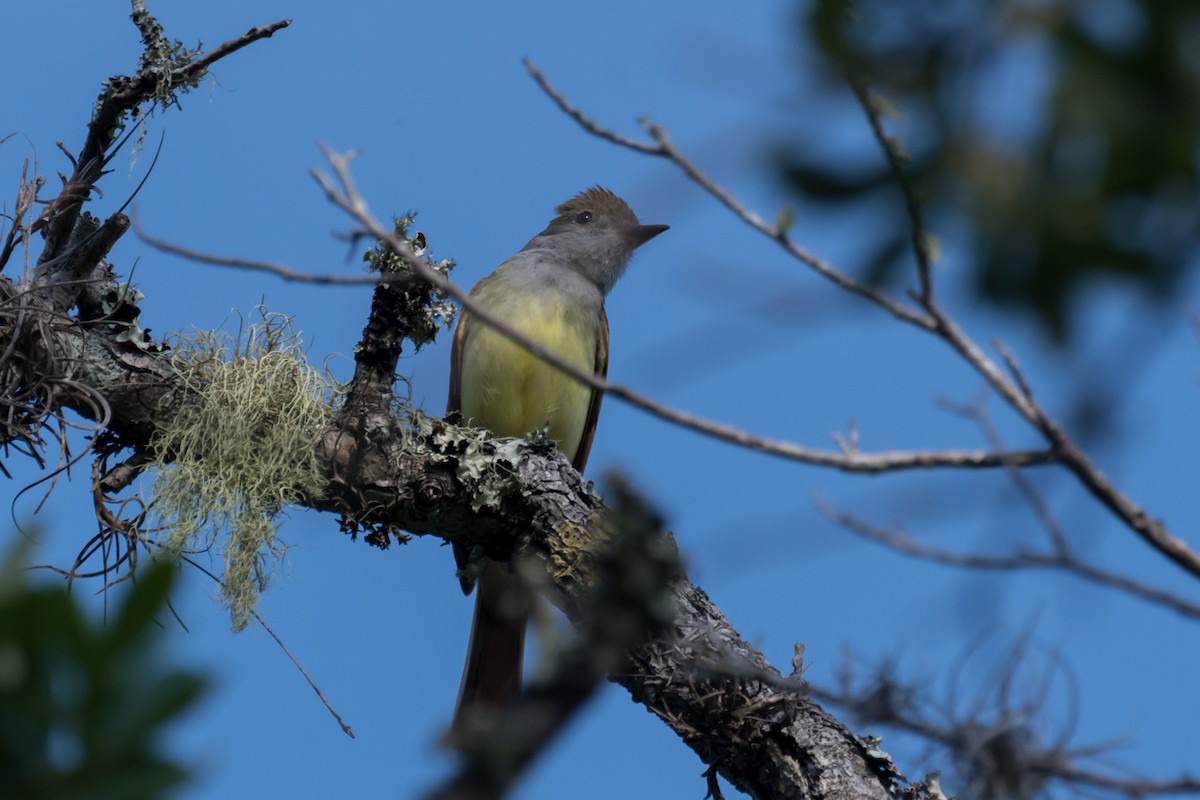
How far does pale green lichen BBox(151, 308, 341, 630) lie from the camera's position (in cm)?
443

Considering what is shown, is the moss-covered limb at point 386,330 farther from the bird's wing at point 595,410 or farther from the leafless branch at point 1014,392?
the leafless branch at point 1014,392

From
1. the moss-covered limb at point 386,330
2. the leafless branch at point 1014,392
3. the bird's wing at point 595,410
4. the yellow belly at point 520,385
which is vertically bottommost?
the leafless branch at point 1014,392

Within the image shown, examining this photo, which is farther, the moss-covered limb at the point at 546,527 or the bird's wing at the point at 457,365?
the bird's wing at the point at 457,365

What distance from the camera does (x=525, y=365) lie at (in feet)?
18.3

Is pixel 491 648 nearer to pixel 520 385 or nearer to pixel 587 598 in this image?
pixel 520 385

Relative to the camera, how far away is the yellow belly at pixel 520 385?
18.3ft

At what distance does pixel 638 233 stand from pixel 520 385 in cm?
172

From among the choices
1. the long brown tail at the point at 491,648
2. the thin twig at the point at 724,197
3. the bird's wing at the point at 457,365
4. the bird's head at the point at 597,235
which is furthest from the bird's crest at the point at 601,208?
the thin twig at the point at 724,197

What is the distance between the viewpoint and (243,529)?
4.48 m

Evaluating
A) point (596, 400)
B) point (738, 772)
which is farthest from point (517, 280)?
point (738, 772)

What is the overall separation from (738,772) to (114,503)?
7.40 feet

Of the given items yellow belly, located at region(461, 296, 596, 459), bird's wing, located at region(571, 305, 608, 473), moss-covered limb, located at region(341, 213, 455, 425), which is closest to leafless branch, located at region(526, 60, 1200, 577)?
moss-covered limb, located at region(341, 213, 455, 425)

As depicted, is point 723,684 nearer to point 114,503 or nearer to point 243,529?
point 243,529

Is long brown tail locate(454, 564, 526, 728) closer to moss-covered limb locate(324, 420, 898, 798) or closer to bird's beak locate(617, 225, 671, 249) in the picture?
moss-covered limb locate(324, 420, 898, 798)
